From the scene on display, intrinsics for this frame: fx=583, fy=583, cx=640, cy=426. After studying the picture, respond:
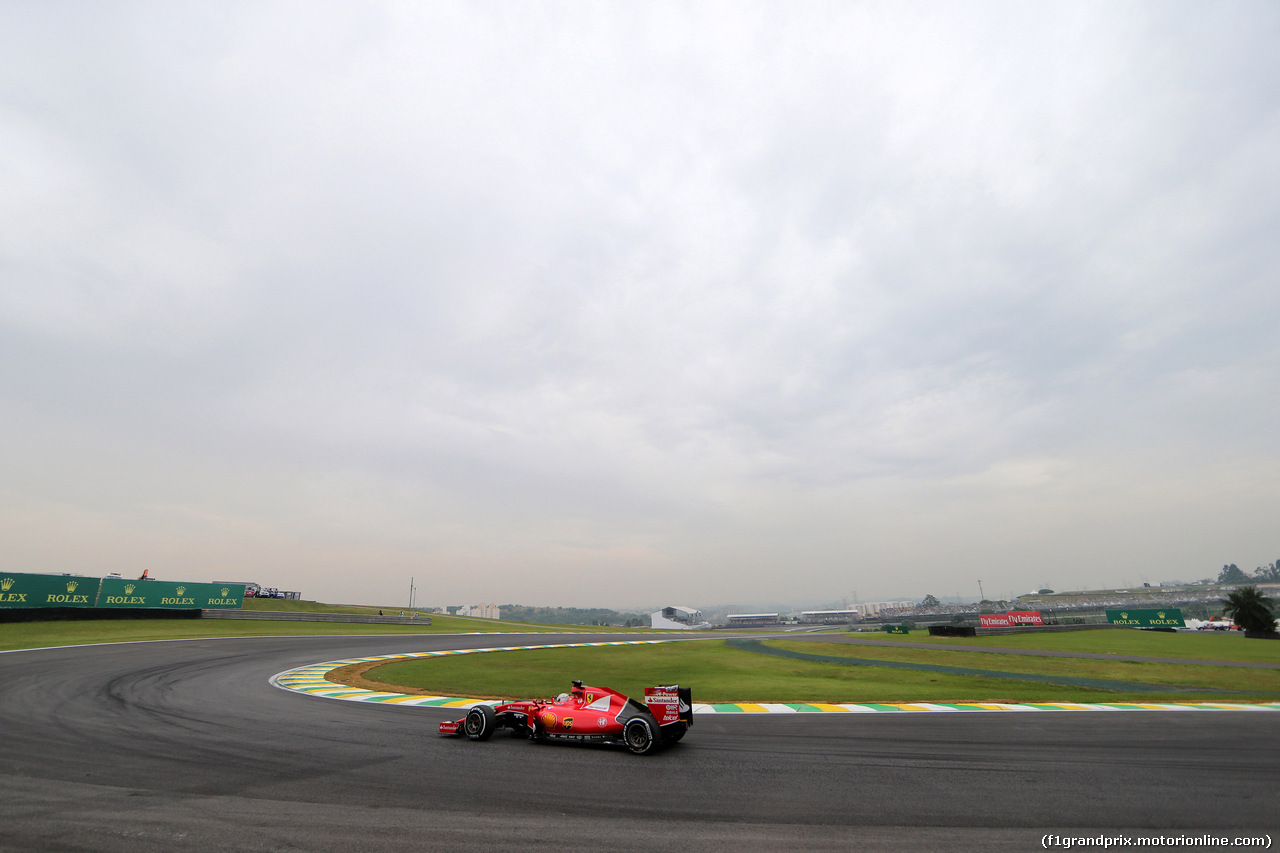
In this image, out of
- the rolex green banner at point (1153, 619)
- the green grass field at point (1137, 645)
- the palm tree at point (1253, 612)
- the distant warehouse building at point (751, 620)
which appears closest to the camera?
the green grass field at point (1137, 645)

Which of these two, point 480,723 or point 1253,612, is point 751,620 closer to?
point 1253,612

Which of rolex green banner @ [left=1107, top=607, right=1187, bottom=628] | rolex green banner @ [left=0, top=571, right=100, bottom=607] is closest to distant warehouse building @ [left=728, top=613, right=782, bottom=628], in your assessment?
rolex green banner @ [left=1107, top=607, right=1187, bottom=628]

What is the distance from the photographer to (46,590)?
4266 cm

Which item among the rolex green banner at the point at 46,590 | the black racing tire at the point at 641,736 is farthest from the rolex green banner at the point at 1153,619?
the rolex green banner at the point at 46,590

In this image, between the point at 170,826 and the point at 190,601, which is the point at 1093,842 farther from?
the point at 190,601

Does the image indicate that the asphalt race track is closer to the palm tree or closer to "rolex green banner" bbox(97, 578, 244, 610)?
"rolex green banner" bbox(97, 578, 244, 610)

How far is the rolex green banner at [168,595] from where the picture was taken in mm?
46250

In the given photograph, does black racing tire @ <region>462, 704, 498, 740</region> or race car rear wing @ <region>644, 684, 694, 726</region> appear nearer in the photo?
race car rear wing @ <region>644, 684, 694, 726</region>

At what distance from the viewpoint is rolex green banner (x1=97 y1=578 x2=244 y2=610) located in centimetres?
4625

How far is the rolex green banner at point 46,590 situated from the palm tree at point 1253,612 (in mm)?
102174

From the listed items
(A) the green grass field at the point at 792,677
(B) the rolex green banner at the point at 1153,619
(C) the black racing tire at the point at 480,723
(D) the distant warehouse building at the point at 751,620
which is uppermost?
(C) the black racing tire at the point at 480,723

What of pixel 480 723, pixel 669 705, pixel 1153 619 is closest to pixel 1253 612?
pixel 1153 619

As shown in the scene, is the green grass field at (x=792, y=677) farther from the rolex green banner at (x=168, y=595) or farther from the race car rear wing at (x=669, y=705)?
the rolex green banner at (x=168, y=595)

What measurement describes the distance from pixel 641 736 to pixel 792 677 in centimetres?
1511
